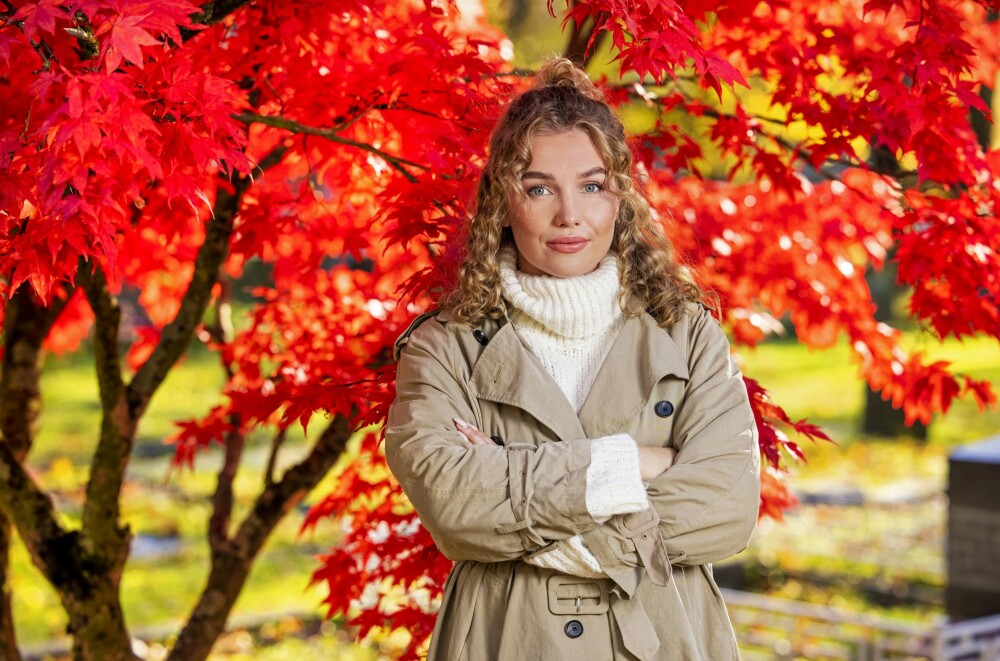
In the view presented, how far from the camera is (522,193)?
93.4 inches

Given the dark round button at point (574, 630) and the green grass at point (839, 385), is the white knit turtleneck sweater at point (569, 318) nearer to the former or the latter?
the dark round button at point (574, 630)

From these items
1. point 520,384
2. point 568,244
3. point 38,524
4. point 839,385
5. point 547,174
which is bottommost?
point 839,385

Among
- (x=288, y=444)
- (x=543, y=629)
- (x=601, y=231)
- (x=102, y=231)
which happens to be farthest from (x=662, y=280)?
(x=288, y=444)

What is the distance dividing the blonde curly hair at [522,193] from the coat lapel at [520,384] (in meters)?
0.11

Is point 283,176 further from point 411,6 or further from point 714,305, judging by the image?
point 714,305

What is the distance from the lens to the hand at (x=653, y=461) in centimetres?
221

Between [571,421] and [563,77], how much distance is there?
81 centimetres

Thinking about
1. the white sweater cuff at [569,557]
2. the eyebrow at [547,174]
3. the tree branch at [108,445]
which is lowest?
the tree branch at [108,445]

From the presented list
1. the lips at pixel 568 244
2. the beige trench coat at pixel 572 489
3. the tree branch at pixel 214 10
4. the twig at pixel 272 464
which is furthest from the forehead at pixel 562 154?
the twig at pixel 272 464

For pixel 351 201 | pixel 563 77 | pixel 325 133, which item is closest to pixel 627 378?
pixel 563 77

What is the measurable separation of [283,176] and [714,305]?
244cm

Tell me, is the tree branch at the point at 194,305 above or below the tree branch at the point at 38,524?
above

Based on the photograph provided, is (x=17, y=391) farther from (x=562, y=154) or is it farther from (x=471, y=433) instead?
(x=562, y=154)

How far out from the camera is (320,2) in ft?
11.3
